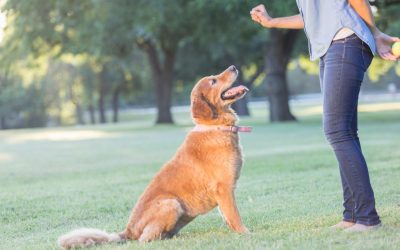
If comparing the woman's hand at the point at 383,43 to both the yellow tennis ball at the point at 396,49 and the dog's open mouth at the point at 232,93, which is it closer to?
the yellow tennis ball at the point at 396,49

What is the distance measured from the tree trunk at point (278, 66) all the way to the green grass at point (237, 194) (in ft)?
46.3

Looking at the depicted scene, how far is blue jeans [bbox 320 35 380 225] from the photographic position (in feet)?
16.6

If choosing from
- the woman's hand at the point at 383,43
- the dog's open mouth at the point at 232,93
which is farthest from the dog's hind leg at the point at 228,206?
the woman's hand at the point at 383,43

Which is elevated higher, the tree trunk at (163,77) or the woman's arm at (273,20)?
the woman's arm at (273,20)

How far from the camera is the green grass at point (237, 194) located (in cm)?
514

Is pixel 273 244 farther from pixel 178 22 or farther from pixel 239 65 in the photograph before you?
pixel 239 65

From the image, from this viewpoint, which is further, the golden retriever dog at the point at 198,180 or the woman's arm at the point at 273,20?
the woman's arm at the point at 273,20

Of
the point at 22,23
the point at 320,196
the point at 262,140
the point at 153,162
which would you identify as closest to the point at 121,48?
the point at 22,23

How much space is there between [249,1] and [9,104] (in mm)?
46998

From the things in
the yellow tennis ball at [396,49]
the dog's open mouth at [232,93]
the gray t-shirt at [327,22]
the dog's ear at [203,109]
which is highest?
the gray t-shirt at [327,22]

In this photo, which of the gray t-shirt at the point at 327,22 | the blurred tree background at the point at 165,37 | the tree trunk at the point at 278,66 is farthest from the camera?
the tree trunk at the point at 278,66

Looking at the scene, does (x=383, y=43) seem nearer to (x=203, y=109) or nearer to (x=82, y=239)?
Answer: (x=203, y=109)

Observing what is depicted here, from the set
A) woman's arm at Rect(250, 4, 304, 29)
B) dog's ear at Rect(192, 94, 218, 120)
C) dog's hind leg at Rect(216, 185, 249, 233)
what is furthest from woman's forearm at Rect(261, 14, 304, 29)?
dog's hind leg at Rect(216, 185, 249, 233)

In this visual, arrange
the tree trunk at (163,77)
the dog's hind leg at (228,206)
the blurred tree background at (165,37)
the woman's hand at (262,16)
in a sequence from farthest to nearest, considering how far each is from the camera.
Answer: the tree trunk at (163,77) < the blurred tree background at (165,37) < the woman's hand at (262,16) < the dog's hind leg at (228,206)
